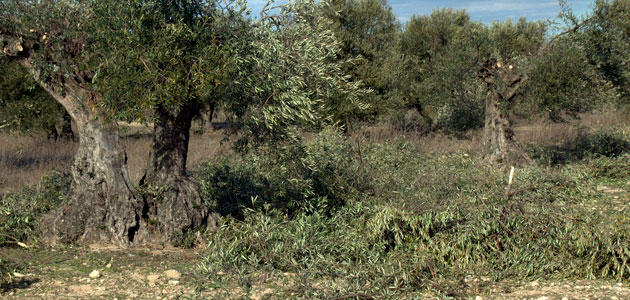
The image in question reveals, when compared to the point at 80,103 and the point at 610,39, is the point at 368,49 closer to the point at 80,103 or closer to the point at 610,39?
the point at 610,39

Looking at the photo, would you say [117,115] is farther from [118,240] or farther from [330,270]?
[330,270]

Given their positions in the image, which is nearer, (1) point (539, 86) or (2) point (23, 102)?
(1) point (539, 86)

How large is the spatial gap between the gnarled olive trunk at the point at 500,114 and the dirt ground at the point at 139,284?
767 cm

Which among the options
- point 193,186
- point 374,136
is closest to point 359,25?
point 374,136

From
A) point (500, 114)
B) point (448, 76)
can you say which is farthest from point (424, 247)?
point (448, 76)

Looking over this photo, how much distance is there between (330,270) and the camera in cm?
677

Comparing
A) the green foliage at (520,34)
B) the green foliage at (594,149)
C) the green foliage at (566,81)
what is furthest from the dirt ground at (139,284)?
the green foliage at (520,34)

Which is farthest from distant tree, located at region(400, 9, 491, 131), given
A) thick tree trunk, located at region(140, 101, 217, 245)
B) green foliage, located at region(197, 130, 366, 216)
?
thick tree trunk, located at region(140, 101, 217, 245)

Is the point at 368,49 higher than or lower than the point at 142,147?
higher

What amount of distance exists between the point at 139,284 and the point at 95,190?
2210 mm

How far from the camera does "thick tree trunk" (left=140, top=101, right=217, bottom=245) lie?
8.38 meters

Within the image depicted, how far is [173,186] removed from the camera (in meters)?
8.55

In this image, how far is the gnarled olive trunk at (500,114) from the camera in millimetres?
14102

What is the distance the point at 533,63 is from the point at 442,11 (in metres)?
12.3
